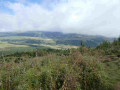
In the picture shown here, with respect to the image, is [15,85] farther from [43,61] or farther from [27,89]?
[43,61]

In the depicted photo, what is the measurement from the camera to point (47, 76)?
3803 mm

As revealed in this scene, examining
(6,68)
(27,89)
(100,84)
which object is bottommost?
(100,84)

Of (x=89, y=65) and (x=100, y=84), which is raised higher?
(x=89, y=65)

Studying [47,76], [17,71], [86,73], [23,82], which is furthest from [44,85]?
[86,73]

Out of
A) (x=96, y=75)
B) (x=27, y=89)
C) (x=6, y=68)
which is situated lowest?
(x=96, y=75)

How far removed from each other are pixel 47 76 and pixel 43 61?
2.50m

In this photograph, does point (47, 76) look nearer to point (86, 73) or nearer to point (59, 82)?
point (59, 82)

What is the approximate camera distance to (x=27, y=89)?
9.89 ft

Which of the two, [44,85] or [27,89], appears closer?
[27,89]

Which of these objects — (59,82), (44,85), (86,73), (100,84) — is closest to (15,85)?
(44,85)

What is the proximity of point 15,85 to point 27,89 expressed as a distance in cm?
76

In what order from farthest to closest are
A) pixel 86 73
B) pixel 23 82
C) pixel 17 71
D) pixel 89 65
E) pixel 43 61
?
pixel 43 61, pixel 89 65, pixel 86 73, pixel 17 71, pixel 23 82

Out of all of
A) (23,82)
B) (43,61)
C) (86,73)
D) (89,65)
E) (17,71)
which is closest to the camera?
(23,82)

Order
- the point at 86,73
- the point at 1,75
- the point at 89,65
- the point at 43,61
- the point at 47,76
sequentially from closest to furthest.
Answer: the point at 1,75 → the point at 47,76 → the point at 86,73 → the point at 89,65 → the point at 43,61
